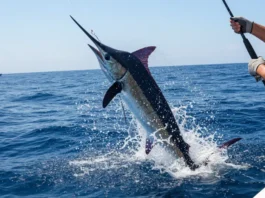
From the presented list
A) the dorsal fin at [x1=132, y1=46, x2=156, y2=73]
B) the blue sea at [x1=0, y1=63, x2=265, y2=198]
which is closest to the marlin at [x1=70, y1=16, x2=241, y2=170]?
the dorsal fin at [x1=132, y1=46, x2=156, y2=73]

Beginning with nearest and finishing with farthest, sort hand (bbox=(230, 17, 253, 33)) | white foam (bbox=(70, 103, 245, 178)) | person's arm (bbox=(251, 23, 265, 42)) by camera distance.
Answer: person's arm (bbox=(251, 23, 265, 42))
hand (bbox=(230, 17, 253, 33))
white foam (bbox=(70, 103, 245, 178))

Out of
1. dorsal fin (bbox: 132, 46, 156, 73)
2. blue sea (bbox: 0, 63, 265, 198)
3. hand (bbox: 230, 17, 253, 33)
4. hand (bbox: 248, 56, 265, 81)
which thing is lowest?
blue sea (bbox: 0, 63, 265, 198)

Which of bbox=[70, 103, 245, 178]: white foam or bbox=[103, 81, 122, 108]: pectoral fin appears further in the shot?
bbox=[70, 103, 245, 178]: white foam

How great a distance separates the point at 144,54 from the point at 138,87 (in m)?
0.55

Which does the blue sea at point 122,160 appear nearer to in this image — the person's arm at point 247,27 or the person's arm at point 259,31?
the person's arm at point 247,27

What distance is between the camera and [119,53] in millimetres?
5195

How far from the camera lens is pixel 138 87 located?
17.2 ft

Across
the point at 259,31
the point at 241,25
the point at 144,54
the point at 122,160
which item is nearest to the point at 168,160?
the point at 122,160

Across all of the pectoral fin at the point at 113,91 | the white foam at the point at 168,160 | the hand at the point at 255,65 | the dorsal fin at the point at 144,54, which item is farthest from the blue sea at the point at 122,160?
the hand at the point at 255,65

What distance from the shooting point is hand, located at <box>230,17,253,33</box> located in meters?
3.39

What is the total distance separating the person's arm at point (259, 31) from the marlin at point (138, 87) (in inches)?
81.9

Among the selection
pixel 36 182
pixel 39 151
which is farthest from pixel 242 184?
pixel 39 151

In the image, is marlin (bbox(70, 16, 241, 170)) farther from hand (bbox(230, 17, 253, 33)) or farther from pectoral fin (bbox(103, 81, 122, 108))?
hand (bbox(230, 17, 253, 33))

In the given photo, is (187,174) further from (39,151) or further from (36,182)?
(39,151)
